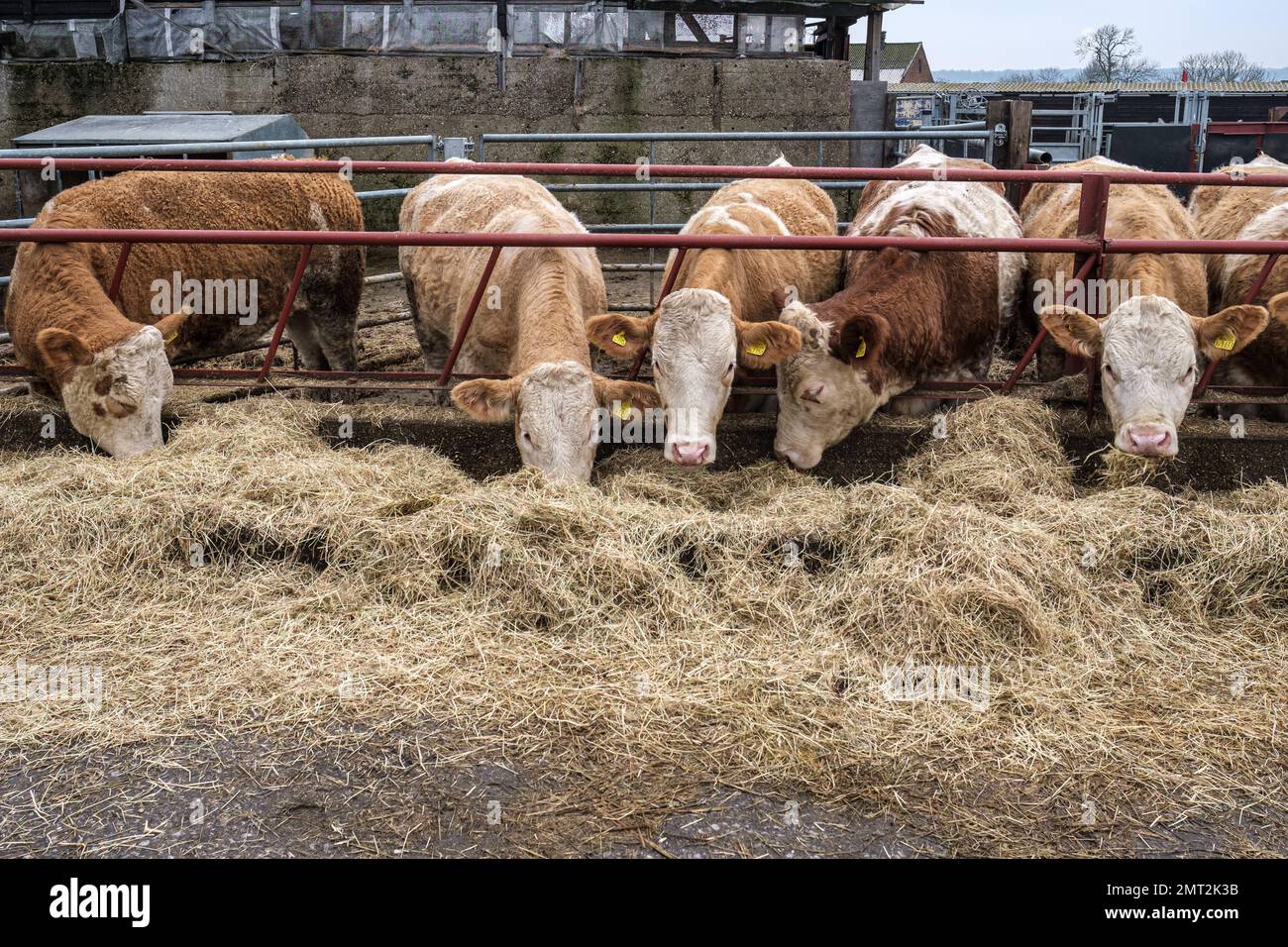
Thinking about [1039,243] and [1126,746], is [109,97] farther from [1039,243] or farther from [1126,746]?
[1126,746]

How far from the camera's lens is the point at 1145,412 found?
4754mm

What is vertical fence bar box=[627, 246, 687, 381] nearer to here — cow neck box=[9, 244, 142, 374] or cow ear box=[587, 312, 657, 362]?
cow ear box=[587, 312, 657, 362]

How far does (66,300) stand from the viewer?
5.62m

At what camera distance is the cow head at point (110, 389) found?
514 cm

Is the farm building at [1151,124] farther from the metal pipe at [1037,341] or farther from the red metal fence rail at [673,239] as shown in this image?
the metal pipe at [1037,341]

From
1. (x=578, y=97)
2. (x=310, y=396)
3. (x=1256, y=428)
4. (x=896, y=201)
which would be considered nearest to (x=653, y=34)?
(x=578, y=97)

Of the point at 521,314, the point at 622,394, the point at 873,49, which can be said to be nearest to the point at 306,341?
the point at 521,314

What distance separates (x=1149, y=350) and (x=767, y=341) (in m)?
1.61

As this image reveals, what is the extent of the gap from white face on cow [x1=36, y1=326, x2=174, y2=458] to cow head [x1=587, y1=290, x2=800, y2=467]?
209 cm

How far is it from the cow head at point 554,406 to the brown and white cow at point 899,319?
800 mm

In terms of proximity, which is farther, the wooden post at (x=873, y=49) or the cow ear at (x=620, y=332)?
the wooden post at (x=873, y=49)

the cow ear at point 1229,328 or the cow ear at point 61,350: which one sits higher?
the cow ear at point 1229,328

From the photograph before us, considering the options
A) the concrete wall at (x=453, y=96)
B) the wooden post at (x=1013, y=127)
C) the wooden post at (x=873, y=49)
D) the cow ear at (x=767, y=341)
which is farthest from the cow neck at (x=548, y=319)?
the wooden post at (x=873, y=49)
